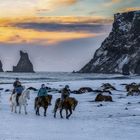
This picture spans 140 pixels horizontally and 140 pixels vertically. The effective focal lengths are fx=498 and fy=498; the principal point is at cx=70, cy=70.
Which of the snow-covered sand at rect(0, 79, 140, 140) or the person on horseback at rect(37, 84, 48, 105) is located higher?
the person on horseback at rect(37, 84, 48, 105)

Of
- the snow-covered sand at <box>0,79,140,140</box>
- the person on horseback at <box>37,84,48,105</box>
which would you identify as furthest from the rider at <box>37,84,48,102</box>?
the snow-covered sand at <box>0,79,140,140</box>

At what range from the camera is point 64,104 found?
26.7m

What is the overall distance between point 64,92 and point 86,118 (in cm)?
183

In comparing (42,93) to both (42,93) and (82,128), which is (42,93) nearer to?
(42,93)

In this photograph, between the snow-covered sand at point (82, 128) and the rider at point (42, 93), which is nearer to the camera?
the snow-covered sand at point (82, 128)

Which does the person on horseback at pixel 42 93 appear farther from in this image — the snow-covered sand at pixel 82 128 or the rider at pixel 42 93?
the snow-covered sand at pixel 82 128

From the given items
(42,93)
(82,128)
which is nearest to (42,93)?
(42,93)

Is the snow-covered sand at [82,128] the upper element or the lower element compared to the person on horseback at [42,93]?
lower

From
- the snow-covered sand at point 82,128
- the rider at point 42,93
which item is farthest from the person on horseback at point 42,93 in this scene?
the snow-covered sand at point 82,128

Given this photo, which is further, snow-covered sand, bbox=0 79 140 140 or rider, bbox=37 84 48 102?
rider, bbox=37 84 48 102

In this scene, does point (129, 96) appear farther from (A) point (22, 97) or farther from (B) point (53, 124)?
(B) point (53, 124)

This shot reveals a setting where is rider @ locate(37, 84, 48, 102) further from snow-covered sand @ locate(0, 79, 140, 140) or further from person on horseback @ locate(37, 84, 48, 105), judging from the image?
snow-covered sand @ locate(0, 79, 140, 140)

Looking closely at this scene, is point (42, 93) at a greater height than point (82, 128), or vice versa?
point (42, 93)

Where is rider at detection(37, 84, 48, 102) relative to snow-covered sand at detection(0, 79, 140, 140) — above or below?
above
